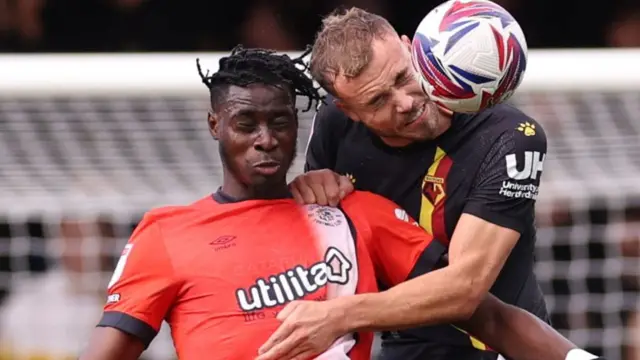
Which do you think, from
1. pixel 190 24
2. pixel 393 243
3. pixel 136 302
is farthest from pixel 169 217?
pixel 190 24

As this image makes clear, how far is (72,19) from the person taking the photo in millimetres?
7938

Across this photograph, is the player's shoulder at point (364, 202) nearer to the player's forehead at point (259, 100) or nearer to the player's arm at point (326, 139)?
the player's arm at point (326, 139)

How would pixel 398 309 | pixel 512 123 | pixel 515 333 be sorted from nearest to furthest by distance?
1. pixel 398 309
2. pixel 515 333
3. pixel 512 123

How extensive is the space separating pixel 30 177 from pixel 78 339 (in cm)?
78

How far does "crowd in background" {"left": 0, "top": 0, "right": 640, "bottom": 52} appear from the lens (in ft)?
25.7

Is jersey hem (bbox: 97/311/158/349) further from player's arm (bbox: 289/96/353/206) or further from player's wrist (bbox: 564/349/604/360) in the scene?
player's wrist (bbox: 564/349/604/360)

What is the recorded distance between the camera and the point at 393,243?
3809 mm

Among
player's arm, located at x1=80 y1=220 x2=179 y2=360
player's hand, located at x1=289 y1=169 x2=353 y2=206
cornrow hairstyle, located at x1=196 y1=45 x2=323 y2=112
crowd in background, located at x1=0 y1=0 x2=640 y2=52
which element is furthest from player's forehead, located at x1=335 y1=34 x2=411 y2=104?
crowd in background, located at x1=0 y1=0 x2=640 y2=52

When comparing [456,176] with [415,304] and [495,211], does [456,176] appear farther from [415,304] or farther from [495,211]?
[415,304]

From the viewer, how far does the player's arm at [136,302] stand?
11.6ft

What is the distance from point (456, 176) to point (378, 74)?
1.33 ft

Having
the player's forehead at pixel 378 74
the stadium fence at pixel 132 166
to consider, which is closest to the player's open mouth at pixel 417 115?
the player's forehead at pixel 378 74

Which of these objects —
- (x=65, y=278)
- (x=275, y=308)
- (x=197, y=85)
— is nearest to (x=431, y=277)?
(x=275, y=308)

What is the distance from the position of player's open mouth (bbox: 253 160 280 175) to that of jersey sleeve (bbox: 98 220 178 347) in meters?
→ 0.32
